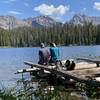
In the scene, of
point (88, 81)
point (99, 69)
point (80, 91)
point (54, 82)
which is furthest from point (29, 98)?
point (99, 69)

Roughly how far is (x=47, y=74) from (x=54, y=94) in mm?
13920

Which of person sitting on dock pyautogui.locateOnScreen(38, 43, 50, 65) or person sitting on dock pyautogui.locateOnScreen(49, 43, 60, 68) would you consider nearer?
person sitting on dock pyautogui.locateOnScreen(49, 43, 60, 68)

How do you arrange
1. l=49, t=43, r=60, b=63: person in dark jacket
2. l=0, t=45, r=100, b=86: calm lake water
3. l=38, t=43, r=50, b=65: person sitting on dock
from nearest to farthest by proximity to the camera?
l=49, t=43, r=60, b=63: person in dark jacket < l=38, t=43, r=50, b=65: person sitting on dock < l=0, t=45, r=100, b=86: calm lake water

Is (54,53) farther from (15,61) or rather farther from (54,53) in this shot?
(15,61)

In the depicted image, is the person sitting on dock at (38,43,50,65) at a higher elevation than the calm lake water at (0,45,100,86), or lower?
higher

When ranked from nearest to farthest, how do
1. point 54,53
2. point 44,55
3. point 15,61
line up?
point 54,53
point 44,55
point 15,61

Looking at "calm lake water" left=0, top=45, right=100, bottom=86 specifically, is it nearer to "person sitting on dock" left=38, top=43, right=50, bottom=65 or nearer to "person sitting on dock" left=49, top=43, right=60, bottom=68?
"person sitting on dock" left=38, top=43, right=50, bottom=65

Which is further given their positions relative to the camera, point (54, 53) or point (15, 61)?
point (15, 61)

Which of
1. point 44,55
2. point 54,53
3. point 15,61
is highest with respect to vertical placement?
point 54,53

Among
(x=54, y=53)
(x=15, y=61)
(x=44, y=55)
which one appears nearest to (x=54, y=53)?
(x=54, y=53)

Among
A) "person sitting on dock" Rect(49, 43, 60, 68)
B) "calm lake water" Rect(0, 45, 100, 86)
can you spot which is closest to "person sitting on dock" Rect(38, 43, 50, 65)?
"person sitting on dock" Rect(49, 43, 60, 68)

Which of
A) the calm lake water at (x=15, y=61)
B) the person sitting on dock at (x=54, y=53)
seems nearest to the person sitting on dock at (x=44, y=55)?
the person sitting on dock at (x=54, y=53)

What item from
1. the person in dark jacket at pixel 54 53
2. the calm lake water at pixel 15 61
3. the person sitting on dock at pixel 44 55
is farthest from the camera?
the calm lake water at pixel 15 61

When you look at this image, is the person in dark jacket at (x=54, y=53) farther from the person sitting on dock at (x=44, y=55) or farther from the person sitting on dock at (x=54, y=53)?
the person sitting on dock at (x=44, y=55)
